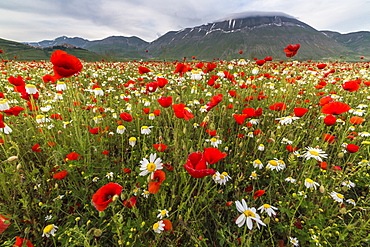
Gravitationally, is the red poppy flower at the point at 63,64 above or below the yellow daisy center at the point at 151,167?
above

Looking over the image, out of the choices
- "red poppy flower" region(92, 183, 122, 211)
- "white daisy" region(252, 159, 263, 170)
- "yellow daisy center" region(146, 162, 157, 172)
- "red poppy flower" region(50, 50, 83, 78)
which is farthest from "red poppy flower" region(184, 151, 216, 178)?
"red poppy flower" region(50, 50, 83, 78)

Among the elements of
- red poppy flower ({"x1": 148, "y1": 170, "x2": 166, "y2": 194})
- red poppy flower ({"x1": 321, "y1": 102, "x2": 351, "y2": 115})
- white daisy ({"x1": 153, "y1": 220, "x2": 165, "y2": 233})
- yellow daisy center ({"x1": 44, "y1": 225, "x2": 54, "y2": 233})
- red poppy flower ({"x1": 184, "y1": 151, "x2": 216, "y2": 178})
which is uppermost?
red poppy flower ({"x1": 321, "y1": 102, "x2": 351, "y2": 115})

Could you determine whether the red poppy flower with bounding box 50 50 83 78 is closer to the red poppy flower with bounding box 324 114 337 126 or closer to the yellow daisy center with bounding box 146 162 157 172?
the yellow daisy center with bounding box 146 162 157 172

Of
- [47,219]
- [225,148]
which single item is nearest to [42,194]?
[47,219]

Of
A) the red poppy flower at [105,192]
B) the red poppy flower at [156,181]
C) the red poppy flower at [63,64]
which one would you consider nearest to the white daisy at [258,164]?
the red poppy flower at [156,181]

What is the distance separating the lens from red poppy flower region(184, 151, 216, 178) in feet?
3.71

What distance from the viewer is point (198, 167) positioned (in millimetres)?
1181

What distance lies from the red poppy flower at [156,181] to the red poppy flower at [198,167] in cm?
26

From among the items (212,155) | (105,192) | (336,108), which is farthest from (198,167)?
(336,108)

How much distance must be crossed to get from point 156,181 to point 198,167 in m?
0.45

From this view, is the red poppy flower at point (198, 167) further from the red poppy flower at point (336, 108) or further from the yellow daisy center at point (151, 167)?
the red poppy flower at point (336, 108)

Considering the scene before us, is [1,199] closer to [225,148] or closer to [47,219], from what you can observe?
[47,219]

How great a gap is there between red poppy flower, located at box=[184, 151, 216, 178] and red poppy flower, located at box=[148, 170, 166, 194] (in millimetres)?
263

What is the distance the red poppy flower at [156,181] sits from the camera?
4.28ft
